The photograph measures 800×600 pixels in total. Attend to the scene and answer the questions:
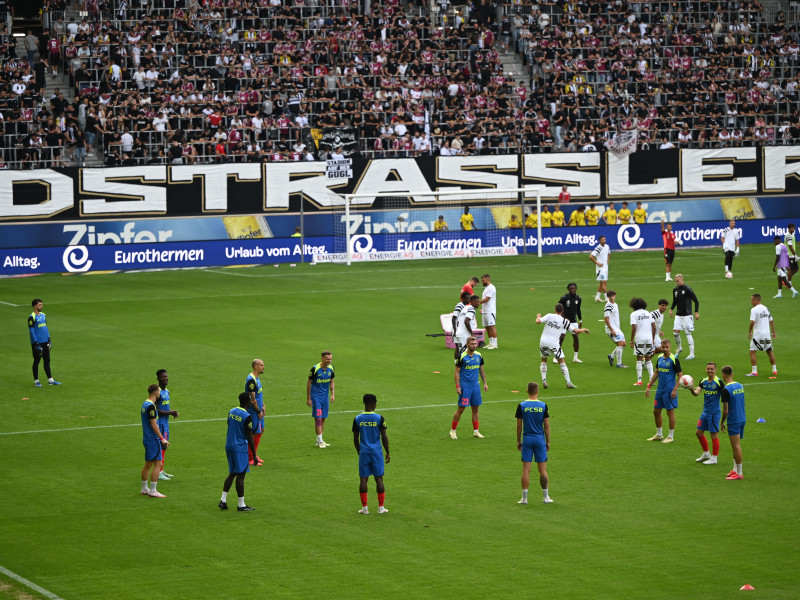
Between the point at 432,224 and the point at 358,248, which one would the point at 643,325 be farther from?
the point at 432,224

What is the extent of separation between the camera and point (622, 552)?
15.6 metres

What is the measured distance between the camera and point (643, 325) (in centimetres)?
2612

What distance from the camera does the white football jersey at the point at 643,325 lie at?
26.1m

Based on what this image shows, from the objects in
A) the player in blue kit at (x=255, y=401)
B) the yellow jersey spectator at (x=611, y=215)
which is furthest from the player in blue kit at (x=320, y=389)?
the yellow jersey spectator at (x=611, y=215)

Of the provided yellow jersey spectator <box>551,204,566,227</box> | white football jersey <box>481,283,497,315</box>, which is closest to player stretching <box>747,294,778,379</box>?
white football jersey <box>481,283,497,315</box>

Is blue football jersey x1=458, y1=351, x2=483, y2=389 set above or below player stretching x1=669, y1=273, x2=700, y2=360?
below

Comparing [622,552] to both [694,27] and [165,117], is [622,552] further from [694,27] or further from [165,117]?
[694,27]

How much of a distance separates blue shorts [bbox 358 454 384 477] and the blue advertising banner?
3461 cm

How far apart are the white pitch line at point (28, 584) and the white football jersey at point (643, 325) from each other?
15.4 m

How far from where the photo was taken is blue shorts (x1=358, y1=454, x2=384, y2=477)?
17219mm

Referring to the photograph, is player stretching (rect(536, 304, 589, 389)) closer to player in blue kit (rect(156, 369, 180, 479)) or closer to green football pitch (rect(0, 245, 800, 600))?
green football pitch (rect(0, 245, 800, 600))

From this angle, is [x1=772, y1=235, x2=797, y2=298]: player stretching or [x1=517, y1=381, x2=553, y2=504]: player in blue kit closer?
[x1=517, y1=381, x2=553, y2=504]: player in blue kit

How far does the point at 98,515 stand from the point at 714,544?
29.7 ft

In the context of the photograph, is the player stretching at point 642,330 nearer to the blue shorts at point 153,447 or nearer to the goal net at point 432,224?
the blue shorts at point 153,447
